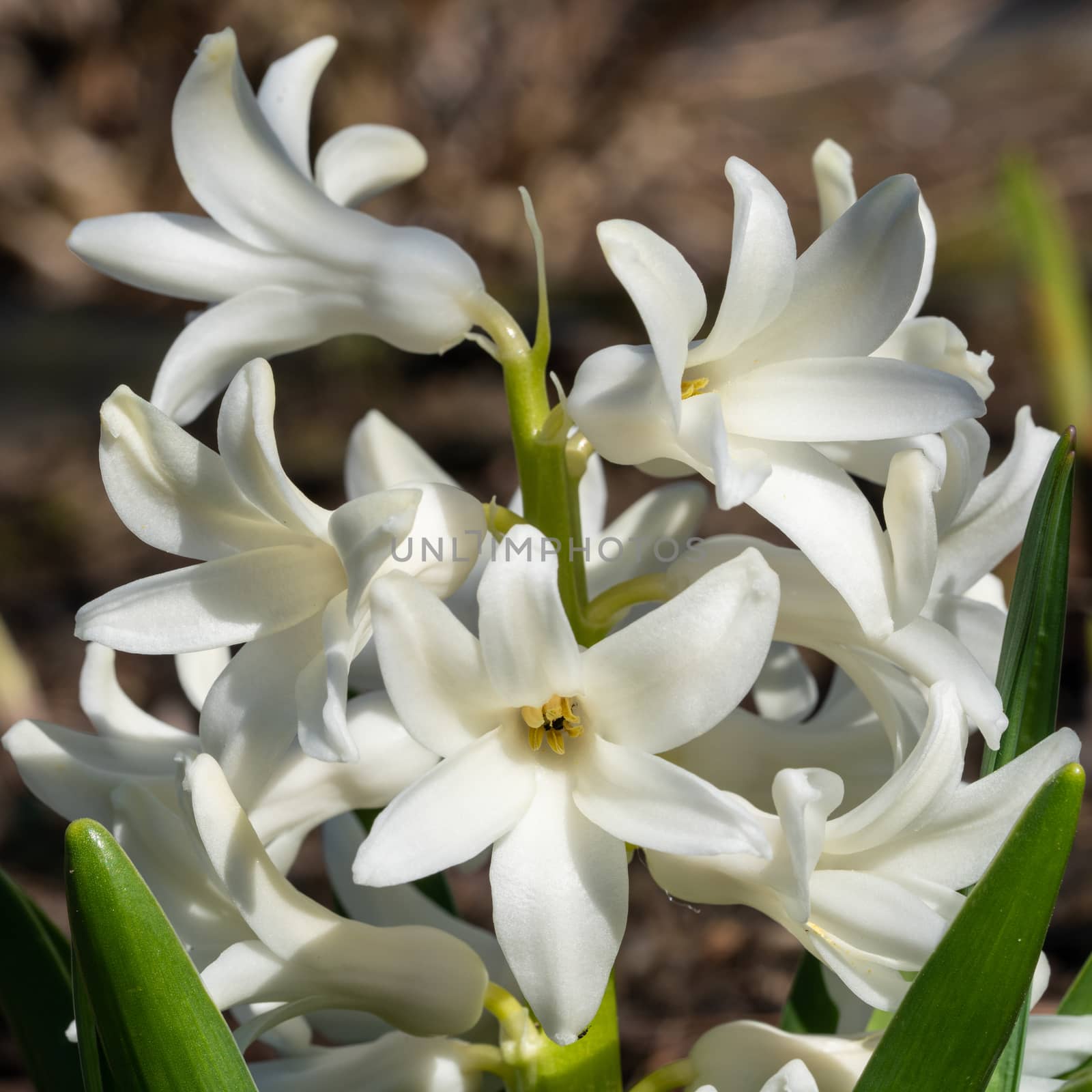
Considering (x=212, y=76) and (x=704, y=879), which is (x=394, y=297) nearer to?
(x=212, y=76)

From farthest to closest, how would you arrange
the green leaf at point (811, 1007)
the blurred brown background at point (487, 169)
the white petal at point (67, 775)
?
1. the blurred brown background at point (487, 169)
2. the green leaf at point (811, 1007)
3. the white petal at point (67, 775)

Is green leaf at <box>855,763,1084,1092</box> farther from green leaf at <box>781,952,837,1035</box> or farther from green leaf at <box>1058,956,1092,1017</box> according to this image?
green leaf at <box>781,952,837,1035</box>

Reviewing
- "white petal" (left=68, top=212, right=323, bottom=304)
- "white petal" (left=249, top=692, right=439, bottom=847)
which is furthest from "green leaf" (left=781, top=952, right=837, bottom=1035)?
"white petal" (left=68, top=212, right=323, bottom=304)

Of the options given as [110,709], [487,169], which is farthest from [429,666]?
[487,169]

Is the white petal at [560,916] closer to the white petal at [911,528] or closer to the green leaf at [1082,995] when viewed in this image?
the white petal at [911,528]

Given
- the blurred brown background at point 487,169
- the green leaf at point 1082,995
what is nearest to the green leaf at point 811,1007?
the green leaf at point 1082,995
